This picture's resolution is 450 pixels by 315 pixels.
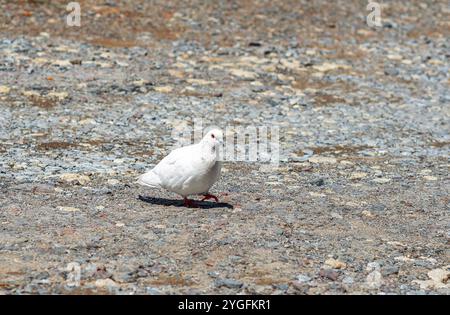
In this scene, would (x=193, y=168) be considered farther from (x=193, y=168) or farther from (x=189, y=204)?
(x=189, y=204)

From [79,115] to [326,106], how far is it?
231 inches

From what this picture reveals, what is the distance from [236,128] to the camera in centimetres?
1853

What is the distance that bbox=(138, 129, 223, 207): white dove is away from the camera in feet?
39.3

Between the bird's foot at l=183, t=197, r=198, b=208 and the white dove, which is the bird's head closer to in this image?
the white dove

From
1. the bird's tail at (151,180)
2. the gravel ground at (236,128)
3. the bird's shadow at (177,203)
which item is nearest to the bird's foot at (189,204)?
the bird's shadow at (177,203)

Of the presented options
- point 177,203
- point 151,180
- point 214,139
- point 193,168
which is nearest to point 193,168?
point 193,168

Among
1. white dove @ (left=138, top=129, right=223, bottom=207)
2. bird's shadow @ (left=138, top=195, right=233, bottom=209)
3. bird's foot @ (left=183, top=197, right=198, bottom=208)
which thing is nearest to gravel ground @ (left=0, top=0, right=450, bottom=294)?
bird's shadow @ (left=138, top=195, right=233, bottom=209)

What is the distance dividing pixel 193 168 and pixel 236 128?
6.60 metres

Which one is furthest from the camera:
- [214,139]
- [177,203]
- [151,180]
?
[177,203]

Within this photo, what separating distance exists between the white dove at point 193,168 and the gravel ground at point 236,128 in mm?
440

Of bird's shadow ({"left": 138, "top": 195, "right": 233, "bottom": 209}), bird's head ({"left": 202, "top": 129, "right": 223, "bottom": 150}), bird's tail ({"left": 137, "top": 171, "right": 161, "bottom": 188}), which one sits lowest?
bird's shadow ({"left": 138, "top": 195, "right": 233, "bottom": 209})

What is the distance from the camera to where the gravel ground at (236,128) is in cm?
1048

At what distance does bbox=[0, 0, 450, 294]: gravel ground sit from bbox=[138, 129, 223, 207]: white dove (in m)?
0.44

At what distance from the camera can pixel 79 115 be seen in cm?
1847
